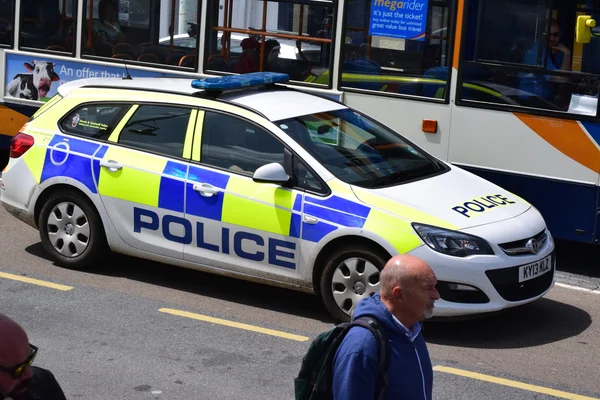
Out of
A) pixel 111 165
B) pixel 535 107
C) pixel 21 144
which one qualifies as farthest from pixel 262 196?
pixel 535 107

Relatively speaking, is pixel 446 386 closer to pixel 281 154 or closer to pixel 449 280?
pixel 449 280

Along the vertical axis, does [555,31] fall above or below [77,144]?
above

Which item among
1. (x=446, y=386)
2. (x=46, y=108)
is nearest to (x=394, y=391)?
(x=446, y=386)

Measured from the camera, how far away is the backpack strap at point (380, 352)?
3.63m

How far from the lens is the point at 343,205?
7.18m

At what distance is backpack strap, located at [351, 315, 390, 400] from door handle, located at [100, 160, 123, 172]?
4656mm

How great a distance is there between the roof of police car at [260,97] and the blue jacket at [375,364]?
407cm

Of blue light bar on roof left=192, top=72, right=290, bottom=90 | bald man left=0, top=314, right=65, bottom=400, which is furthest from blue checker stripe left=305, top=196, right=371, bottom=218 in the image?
bald man left=0, top=314, right=65, bottom=400

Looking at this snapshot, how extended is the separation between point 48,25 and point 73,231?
3.67 metres

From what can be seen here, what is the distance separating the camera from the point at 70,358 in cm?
662

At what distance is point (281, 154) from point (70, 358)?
206 centimetres

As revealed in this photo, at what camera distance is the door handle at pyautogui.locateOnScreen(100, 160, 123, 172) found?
26.3 feet

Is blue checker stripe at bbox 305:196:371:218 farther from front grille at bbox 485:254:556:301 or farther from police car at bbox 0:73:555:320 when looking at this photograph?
front grille at bbox 485:254:556:301

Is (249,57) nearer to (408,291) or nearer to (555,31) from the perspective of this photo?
(555,31)
